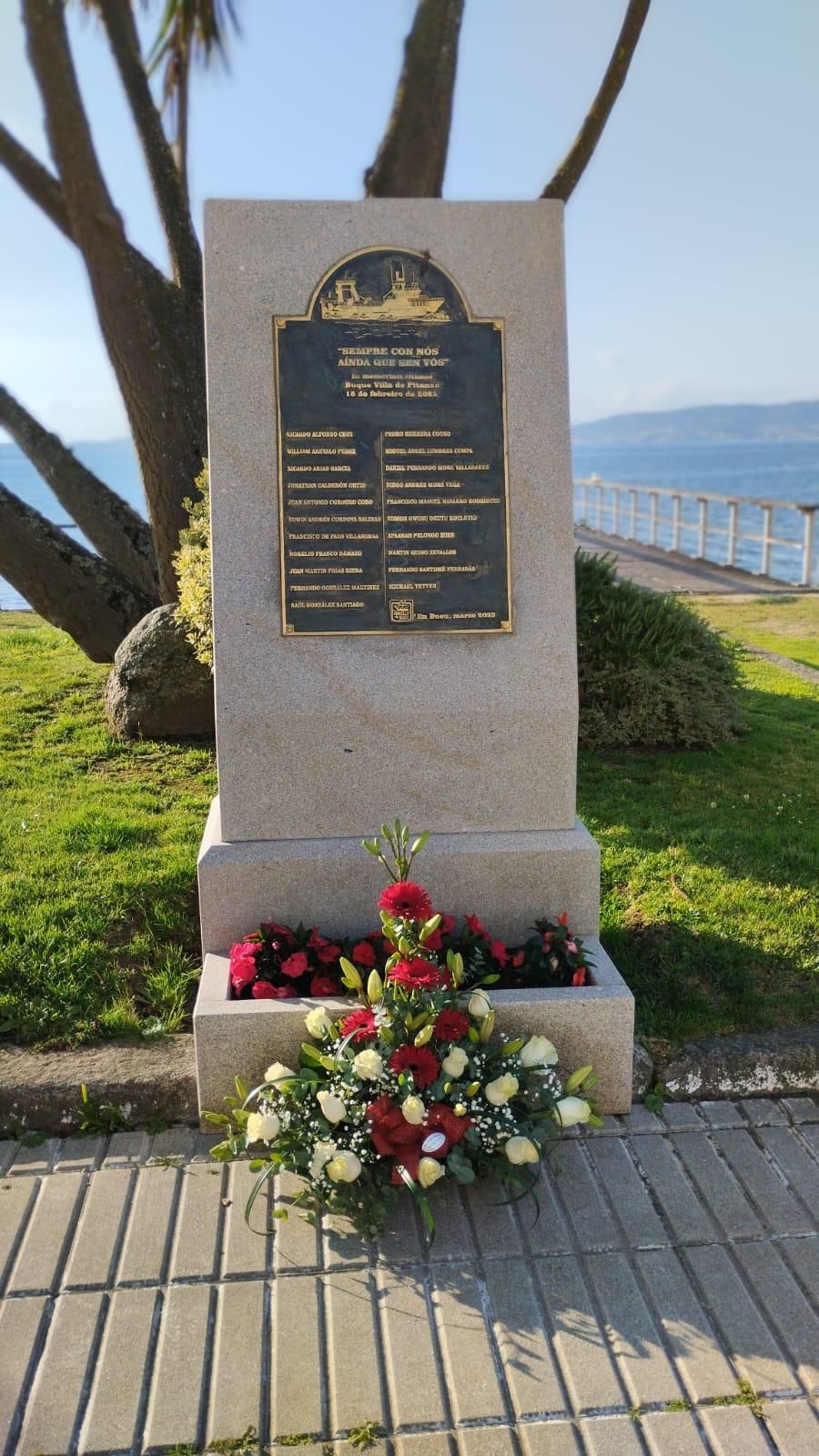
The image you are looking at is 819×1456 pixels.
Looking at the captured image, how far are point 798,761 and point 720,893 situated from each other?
7.39 ft

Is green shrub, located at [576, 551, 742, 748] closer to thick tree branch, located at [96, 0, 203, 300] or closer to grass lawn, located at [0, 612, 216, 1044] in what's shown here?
grass lawn, located at [0, 612, 216, 1044]

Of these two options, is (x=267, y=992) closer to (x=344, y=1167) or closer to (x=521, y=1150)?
(x=344, y=1167)

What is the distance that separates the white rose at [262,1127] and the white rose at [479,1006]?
681mm

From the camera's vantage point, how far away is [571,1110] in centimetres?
337

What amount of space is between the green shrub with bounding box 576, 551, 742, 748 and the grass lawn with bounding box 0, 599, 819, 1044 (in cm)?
18

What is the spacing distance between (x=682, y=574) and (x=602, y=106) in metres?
8.93

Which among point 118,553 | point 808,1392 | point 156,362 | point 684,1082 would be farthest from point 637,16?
point 808,1392

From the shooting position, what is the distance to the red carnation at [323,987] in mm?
3729

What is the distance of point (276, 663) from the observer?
4.01m

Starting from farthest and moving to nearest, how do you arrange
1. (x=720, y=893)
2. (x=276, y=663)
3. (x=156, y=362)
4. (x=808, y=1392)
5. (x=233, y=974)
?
(x=156, y=362) < (x=720, y=893) < (x=276, y=663) < (x=233, y=974) < (x=808, y=1392)

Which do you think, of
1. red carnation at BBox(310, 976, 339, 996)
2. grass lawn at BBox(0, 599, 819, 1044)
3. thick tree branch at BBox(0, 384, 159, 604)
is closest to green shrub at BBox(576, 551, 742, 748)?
grass lawn at BBox(0, 599, 819, 1044)

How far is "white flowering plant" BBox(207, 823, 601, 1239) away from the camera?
3230 mm

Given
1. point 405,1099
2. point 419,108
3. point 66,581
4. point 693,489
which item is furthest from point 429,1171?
point 693,489

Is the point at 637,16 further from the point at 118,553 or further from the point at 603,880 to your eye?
the point at 603,880
